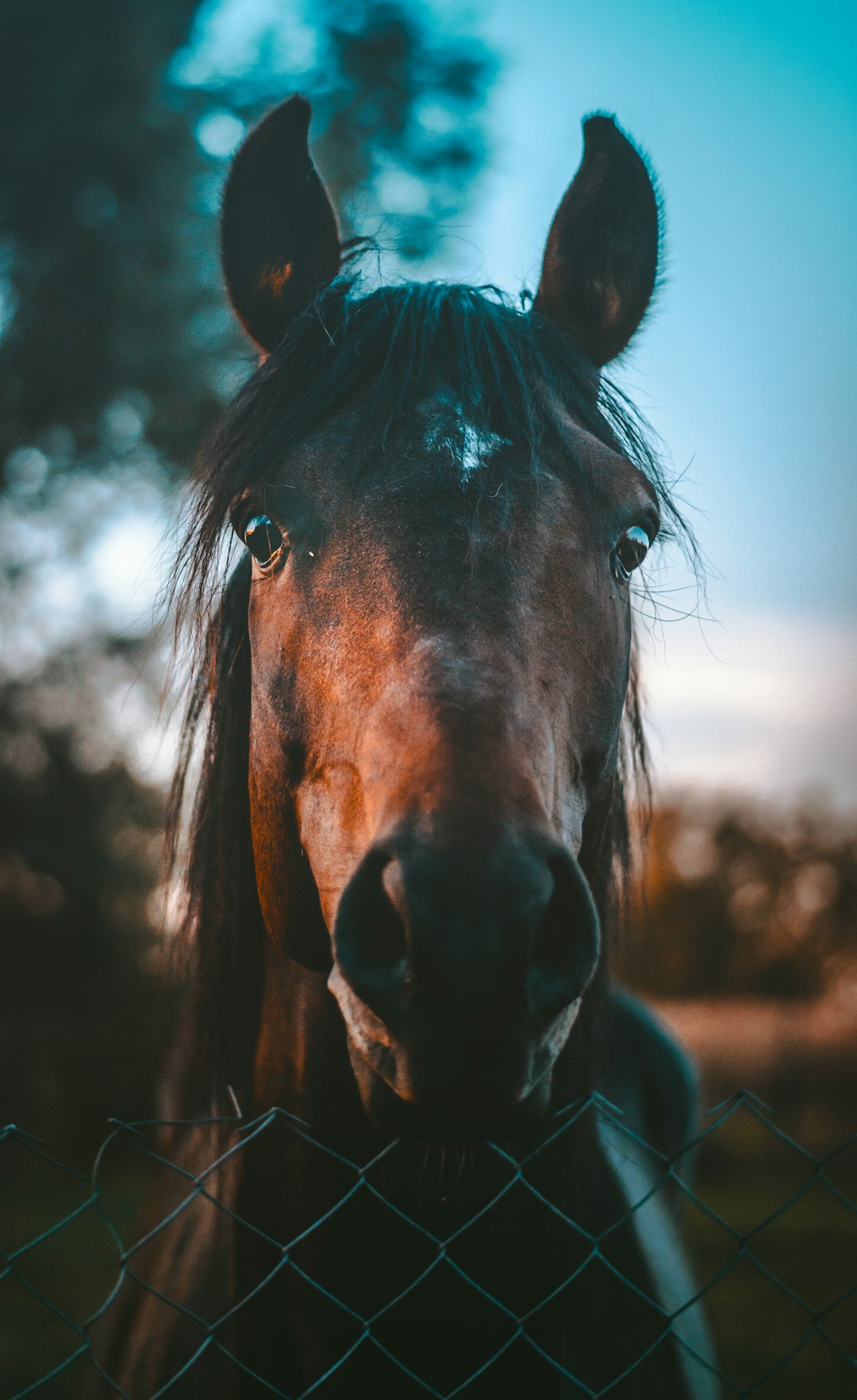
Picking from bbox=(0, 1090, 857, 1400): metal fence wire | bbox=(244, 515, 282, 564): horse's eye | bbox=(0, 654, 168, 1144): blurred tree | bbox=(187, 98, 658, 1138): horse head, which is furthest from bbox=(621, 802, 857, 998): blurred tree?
bbox=(244, 515, 282, 564): horse's eye

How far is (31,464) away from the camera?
1144cm

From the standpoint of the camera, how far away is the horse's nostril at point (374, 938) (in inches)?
40.0

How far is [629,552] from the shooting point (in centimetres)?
178

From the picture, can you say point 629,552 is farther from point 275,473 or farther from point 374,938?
point 374,938

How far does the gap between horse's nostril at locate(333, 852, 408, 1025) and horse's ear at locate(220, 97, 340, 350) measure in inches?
59.5

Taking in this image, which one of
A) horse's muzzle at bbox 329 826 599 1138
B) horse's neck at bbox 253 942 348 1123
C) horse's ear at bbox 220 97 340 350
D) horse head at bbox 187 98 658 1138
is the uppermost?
horse's ear at bbox 220 97 340 350

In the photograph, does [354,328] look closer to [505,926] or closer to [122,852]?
[505,926]

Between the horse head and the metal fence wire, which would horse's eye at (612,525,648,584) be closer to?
the horse head

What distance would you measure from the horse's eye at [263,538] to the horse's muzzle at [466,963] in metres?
0.87

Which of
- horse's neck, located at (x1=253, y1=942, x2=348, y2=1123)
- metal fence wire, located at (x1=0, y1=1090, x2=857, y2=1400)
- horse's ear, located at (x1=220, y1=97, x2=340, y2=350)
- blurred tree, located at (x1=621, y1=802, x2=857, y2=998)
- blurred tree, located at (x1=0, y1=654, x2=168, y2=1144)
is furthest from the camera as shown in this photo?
blurred tree, located at (x1=621, y1=802, x2=857, y2=998)

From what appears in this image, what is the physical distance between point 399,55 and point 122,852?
37.5 feet

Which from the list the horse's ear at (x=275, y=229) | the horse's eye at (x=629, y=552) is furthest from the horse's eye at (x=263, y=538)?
the horse's eye at (x=629, y=552)

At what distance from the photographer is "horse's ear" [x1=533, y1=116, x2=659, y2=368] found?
2.02m

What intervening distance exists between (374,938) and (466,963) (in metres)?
0.15
